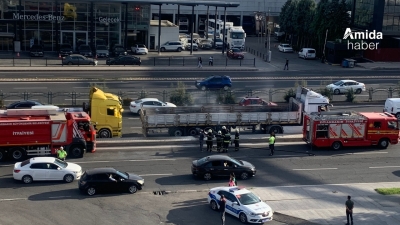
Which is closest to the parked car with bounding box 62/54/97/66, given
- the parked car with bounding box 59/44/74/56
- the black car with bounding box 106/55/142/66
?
the black car with bounding box 106/55/142/66

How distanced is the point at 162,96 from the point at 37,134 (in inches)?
687

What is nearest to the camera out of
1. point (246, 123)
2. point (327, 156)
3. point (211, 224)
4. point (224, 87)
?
point (211, 224)

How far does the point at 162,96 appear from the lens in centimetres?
4872

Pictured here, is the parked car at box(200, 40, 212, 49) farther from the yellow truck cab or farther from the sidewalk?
the sidewalk

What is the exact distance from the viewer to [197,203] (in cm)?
2695

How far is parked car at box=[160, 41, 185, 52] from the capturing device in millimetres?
77188

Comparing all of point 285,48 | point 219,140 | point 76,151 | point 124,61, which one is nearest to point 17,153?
point 76,151

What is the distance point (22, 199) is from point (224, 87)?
28779 millimetres

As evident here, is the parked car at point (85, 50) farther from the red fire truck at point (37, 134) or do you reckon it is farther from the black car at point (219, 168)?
the black car at point (219, 168)

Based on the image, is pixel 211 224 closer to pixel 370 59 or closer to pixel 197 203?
pixel 197 203

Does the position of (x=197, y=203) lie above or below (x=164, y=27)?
below

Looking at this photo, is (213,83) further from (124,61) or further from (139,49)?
(139,49)

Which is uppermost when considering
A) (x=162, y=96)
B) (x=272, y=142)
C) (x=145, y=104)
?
(x=145, y=104)

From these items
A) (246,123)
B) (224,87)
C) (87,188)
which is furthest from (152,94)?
(87,188)
